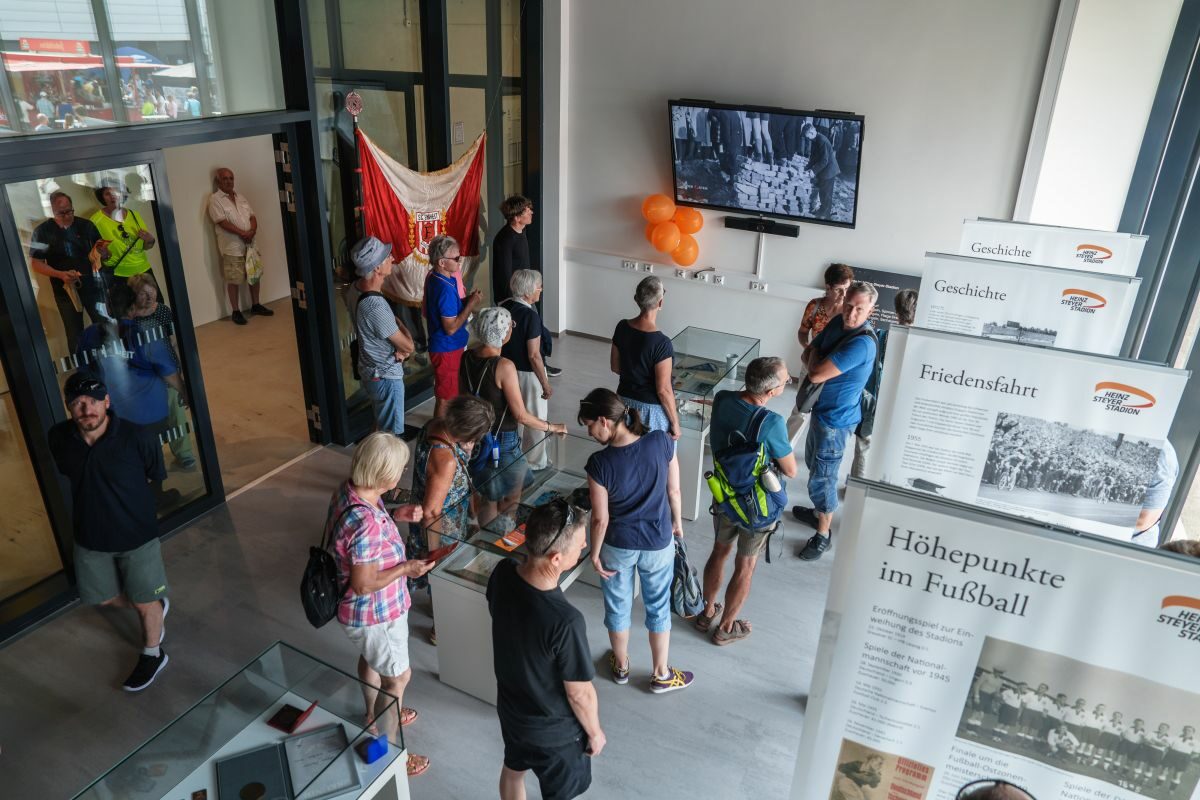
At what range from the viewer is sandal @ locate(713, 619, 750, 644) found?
4.15 metres

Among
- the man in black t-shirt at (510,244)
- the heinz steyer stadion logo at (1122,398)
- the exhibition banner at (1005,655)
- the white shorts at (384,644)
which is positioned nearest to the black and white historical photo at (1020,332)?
the heinz steyer stadion logo at (1122,398)

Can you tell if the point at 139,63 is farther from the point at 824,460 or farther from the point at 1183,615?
the point at 1183,615

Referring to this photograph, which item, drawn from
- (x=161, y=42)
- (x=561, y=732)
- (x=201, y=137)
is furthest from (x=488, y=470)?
(x=161, y=42)

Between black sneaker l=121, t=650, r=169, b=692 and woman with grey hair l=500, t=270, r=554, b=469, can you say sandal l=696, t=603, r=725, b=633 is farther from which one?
black sneaker l=121, t=650, r=169, b=692

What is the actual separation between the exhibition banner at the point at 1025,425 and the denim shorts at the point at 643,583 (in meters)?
0.98

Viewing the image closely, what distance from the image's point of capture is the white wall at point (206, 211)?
303 inches

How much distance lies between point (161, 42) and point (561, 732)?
4.10 meters

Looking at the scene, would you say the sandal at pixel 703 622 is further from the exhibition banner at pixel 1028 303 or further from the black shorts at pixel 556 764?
the exhibition banner at pixel 1028 303

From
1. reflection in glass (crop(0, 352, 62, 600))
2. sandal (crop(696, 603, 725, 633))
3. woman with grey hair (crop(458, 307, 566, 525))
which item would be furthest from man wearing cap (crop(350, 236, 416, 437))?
sandal (crop(696, 603, 725, 633))

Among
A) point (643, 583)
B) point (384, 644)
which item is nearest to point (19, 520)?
point (384, 644)

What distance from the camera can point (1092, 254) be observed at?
397cm

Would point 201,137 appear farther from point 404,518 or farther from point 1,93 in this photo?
point 404,518

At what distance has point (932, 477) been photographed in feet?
10.5

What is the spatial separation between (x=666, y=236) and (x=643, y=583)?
4230 mm
